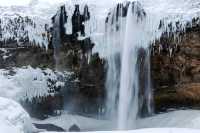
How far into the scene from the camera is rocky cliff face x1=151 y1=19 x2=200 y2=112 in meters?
13.8

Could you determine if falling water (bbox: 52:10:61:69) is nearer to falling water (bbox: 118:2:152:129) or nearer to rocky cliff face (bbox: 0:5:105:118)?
rocky cliff face (bbox: 0:5:105:118)

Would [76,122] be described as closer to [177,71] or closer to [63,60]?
[63,60]

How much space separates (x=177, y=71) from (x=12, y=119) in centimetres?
638

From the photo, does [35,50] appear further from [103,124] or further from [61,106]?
[103,124]

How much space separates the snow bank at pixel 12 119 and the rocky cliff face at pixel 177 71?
518cm

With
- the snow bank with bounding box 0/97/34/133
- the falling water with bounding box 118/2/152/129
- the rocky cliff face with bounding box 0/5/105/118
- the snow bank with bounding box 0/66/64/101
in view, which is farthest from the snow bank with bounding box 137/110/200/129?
the snow bank with bounding box 0/97/34/133

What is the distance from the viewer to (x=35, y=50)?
14875 millimetres

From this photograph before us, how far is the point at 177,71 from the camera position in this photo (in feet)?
47.5

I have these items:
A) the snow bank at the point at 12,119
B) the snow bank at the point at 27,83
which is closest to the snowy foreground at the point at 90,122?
the snow bank at the point at 12,119

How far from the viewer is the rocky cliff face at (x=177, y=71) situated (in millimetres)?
13820

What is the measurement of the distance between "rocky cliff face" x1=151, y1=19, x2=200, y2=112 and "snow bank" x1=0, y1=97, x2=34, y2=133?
5183 mm

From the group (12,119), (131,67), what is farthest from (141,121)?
(12,119)

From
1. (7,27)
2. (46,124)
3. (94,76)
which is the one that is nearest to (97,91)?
(94,76)

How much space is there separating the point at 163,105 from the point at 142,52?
2.14 m
